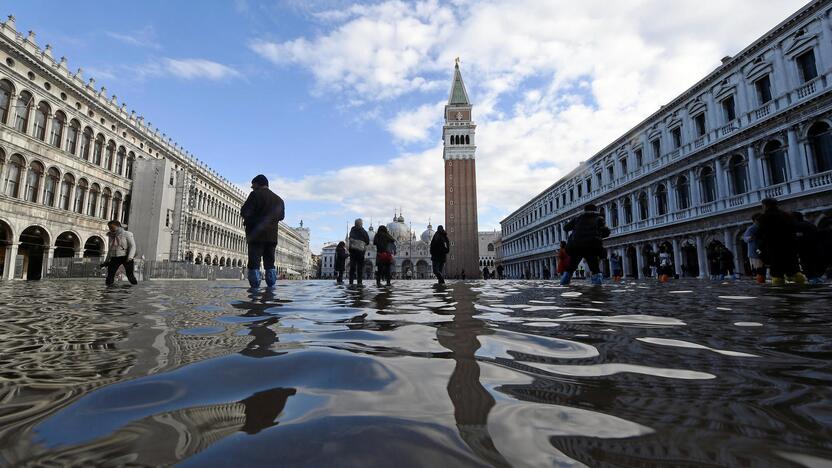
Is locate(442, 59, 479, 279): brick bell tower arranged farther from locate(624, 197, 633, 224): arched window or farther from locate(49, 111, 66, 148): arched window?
locate(49, 111, 66, 148): arched window

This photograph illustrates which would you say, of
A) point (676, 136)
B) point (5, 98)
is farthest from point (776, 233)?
point (5, 98)

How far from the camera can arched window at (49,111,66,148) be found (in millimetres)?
23844

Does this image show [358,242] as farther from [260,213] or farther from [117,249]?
[117,249]

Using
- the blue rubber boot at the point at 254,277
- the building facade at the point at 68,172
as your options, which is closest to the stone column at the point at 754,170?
A: the blue rubber boot at the point at 254,277

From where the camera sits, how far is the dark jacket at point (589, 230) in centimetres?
835

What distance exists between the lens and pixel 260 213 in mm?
7703

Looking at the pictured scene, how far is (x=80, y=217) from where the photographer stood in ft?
84.1

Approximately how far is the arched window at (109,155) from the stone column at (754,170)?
128 ft

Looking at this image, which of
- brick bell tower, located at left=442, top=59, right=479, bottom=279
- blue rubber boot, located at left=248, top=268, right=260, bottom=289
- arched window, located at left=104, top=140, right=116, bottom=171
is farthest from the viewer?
brick bell tower, located at left=442, top=59, right=479, bottom=279

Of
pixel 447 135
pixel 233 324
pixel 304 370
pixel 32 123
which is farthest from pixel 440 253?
pixel 447 135

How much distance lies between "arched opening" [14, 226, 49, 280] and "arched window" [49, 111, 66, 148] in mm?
5119

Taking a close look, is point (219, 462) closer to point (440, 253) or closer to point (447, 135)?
point (440, 253)

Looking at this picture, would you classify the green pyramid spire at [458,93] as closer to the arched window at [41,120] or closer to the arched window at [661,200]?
the arched window at [661,200]

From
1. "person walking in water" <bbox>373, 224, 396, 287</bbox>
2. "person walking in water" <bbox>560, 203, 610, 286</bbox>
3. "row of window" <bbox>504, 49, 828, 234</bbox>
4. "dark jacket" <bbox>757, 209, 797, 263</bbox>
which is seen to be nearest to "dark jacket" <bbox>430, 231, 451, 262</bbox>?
"person walking in water" <bbox>373, 224, 396, 287</bbox>
